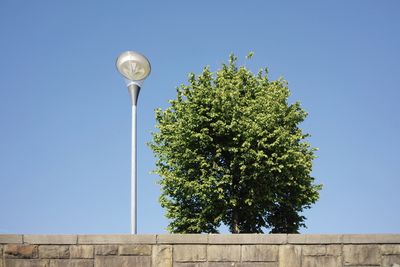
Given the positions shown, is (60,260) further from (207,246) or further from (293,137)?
(293,137)

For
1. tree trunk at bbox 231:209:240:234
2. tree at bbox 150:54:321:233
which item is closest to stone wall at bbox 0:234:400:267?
tree at bbox 150:54:321:233

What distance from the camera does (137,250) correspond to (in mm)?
11492

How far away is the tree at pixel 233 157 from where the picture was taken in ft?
82.9

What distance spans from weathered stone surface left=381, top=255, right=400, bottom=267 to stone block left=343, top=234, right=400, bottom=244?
33 centimetres

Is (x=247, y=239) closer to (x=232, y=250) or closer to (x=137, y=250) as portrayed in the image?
(x=232, y=250)

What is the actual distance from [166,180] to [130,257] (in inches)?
606

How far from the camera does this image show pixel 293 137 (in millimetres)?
26734

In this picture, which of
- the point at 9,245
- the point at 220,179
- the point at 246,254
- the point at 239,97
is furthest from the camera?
the point at 239,97

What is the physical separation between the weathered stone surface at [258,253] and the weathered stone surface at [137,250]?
2116mm

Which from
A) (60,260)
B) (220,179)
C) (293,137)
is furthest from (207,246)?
(293,137)

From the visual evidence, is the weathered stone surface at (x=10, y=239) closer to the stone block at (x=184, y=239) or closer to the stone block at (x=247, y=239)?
the stone block at (x=184, y=239)

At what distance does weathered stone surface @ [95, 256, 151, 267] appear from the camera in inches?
451

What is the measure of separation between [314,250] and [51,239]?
5.86 m

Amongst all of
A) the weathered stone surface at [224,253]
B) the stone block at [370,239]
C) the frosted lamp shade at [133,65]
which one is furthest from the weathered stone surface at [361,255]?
the frosted lamp shade at [133,65]
